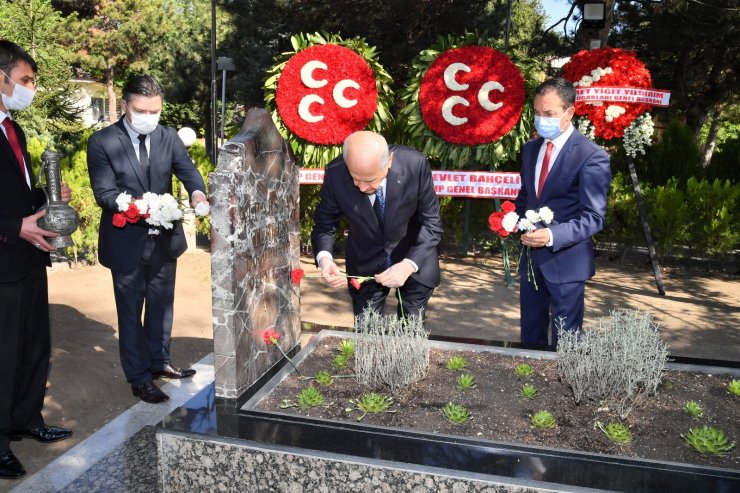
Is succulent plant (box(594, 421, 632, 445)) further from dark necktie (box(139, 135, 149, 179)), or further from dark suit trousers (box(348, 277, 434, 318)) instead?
dark necktie (box(139, 135, 149, 179))

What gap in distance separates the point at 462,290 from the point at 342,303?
5.22 feet

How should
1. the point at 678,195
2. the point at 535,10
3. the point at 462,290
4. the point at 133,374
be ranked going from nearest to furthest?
the point at 133,374
the point at 462,290
the point at 678,195
the point at 535,10

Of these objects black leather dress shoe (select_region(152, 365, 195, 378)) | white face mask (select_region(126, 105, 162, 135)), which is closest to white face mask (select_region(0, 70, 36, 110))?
white face mask (select_region(126, 105, 162, 135))

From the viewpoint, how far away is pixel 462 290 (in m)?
7.77

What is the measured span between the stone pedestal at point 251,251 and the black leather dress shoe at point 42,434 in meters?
1.52

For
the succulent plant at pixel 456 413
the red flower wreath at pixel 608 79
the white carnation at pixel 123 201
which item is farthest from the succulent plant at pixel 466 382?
the red flower wreath at pixel 608 79

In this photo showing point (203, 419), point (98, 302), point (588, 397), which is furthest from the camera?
point (98, 302)

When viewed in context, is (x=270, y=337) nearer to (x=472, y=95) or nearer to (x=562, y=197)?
(x=562, y=197)

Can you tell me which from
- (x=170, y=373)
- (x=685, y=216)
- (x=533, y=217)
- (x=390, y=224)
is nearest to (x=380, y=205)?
(x=390, y=224)

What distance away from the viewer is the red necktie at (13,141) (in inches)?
133

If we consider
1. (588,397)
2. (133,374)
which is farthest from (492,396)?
(133,374)

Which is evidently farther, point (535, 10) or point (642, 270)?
point (535, 10)

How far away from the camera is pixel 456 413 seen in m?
2.67

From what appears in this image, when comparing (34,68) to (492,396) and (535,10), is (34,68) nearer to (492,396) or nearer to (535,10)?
(492,396)
